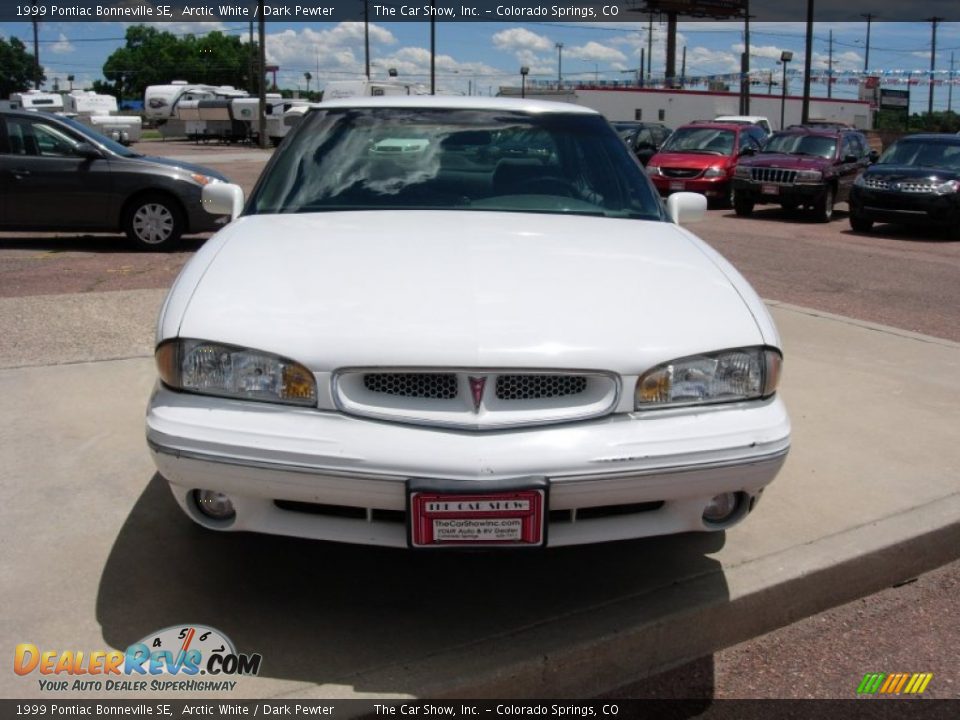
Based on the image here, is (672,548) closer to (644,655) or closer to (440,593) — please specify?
(644,655)

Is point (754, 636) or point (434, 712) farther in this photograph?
point (754, 636)

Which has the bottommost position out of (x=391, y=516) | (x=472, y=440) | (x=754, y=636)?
(x=754, y=636)

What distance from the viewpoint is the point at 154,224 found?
1095cm

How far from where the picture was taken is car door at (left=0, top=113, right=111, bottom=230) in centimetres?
1074

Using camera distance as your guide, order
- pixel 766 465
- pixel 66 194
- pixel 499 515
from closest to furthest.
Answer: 1. pixel 499 515
2. pixel 766 465
3. pixel 66 194

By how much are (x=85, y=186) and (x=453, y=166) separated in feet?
25.8

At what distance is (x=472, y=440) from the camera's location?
8.54 ft

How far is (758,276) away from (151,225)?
657 cm

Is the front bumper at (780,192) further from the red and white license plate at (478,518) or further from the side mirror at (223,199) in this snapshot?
the red and white license plate at (478,518)

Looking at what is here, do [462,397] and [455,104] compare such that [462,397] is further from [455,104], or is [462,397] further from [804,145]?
[804,145]

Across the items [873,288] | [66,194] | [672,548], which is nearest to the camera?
[672,548]

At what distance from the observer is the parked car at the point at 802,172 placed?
16594 millimetres

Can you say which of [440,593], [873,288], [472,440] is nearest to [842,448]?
[440,593]

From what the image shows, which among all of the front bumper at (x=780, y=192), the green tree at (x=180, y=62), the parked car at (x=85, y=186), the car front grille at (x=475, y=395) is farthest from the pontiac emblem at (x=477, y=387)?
the green tree at (x=180, y=62)
